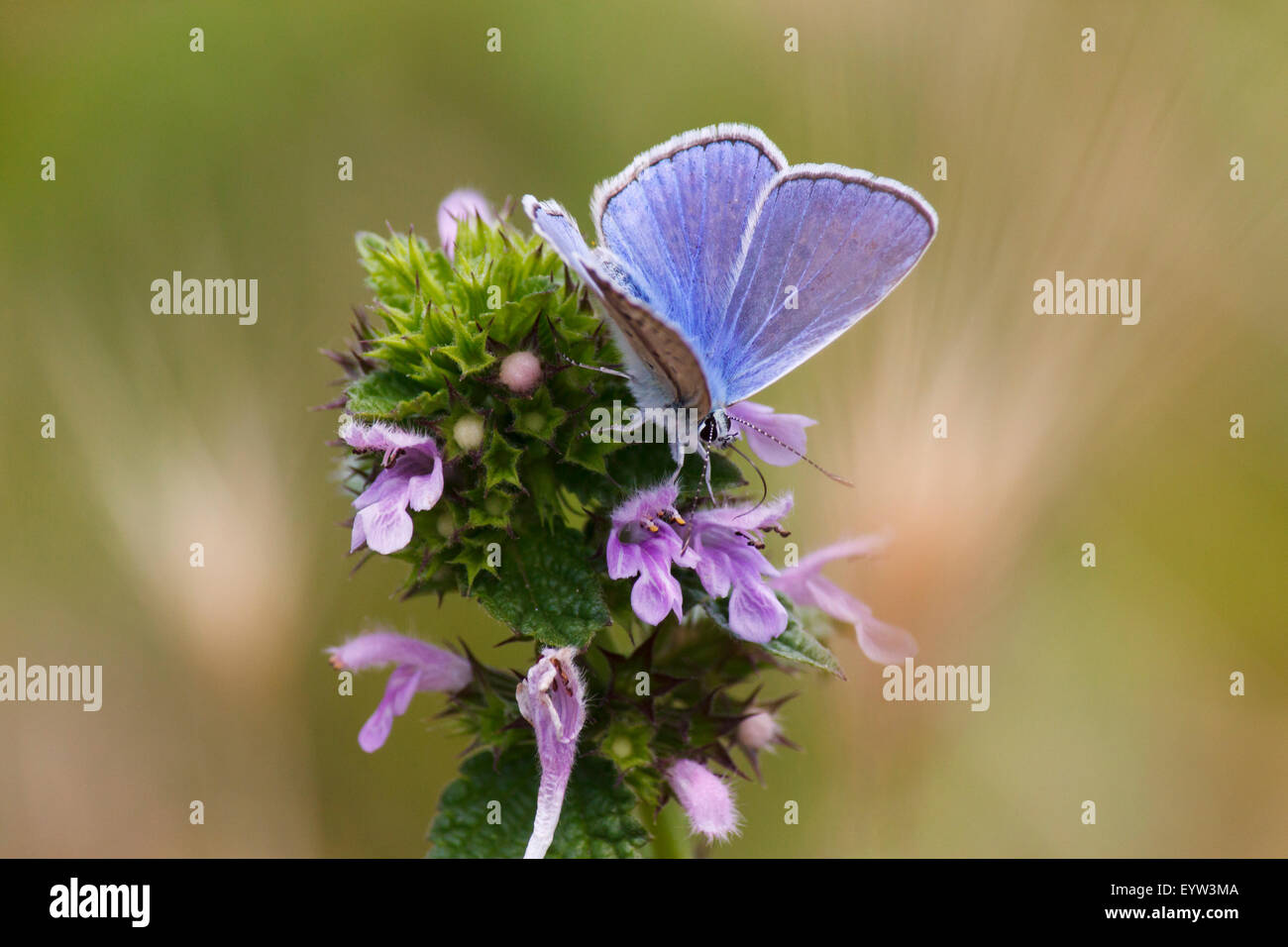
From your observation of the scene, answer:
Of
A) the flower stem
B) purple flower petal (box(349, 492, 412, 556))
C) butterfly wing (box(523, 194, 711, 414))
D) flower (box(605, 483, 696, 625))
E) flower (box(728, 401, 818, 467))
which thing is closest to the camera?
butterfly wing (box(523, 194, 711, 414))

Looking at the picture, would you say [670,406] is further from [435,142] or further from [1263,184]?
[435,142]

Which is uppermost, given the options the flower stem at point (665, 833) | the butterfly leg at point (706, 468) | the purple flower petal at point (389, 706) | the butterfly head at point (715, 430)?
the butterfly head at point (715, 430)

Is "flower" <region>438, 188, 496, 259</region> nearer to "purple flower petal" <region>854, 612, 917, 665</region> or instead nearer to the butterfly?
the butterfly

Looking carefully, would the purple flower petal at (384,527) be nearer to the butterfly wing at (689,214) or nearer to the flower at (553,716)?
the flower at (553,716)

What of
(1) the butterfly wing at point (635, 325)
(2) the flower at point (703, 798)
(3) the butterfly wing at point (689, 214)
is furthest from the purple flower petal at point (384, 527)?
(2) the flower at point (703, 798)

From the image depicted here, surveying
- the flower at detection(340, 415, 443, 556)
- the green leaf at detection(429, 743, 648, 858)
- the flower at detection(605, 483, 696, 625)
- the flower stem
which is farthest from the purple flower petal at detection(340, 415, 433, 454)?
the flower stem

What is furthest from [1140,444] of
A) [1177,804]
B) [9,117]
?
[9,117]
